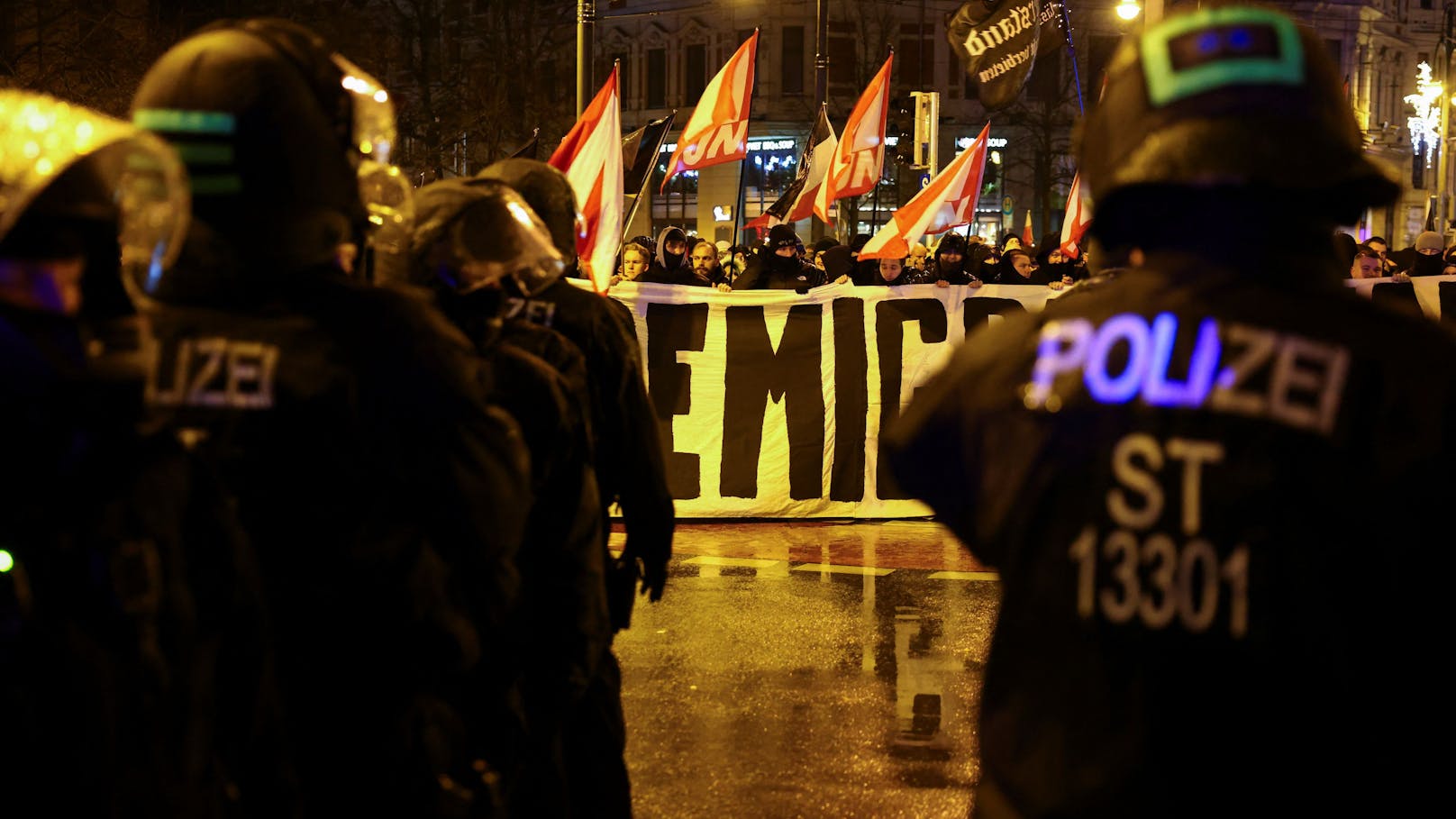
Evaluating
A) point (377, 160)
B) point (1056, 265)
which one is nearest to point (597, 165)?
point (377, 160)

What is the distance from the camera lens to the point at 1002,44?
Answer: 50.5 ft

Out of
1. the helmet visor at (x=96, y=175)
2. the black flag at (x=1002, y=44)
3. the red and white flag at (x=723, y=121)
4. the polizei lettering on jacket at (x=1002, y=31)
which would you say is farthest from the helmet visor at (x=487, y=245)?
the polizei lettering on jacket at (x=1002, y=31)

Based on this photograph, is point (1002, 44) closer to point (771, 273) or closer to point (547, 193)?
point (771, 273)

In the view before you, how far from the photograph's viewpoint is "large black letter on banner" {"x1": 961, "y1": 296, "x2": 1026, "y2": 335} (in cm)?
1033

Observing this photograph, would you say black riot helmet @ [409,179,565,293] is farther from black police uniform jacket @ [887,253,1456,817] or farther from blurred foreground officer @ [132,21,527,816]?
black police uniform jacket @ [887,253,1456,817]

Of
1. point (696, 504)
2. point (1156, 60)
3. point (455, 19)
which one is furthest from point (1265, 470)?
point (455, 19)

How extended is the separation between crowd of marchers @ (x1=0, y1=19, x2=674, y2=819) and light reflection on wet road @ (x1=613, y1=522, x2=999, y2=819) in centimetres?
158

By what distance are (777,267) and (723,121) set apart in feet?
5.36

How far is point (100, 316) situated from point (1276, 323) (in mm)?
1595

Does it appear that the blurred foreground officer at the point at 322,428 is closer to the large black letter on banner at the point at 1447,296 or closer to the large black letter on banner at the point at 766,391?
the large black letter on banner at the point at 766,391

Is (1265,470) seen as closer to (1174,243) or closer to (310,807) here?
(1174,243)

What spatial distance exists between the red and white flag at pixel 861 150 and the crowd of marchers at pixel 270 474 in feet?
36.3

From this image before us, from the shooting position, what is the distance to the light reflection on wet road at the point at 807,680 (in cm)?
501

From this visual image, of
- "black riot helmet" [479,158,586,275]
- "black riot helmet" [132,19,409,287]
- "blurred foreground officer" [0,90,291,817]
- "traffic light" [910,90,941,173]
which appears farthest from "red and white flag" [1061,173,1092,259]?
"blurred foreground officer" [0,90,291,817]
